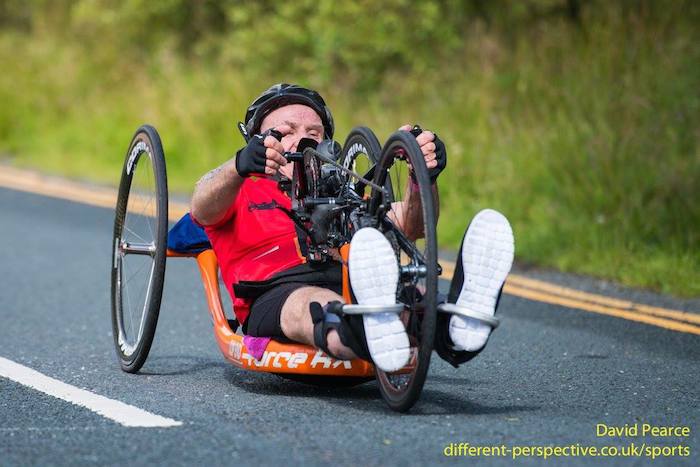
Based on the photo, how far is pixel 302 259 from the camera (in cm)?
573

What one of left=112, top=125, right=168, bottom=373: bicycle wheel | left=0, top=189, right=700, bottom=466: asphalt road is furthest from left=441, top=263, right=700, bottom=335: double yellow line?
left=112, top=125, right=168, bottom=373: bicycle wheel

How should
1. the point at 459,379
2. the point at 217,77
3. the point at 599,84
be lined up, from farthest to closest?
the point at 217,77
the point at 599,84
the point at 459,379

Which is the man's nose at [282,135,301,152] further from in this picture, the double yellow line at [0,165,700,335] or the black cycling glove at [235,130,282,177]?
the double yellow line at [0,165,700,335]

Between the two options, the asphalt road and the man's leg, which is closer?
the asphalt road

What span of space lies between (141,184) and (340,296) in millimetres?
1802

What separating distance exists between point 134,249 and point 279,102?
933mm

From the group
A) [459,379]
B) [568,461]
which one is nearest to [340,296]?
[459,379]

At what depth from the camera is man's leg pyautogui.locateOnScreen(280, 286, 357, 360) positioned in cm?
535

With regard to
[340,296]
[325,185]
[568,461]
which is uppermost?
[325,185]

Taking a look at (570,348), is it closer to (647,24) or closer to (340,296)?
(340,296)

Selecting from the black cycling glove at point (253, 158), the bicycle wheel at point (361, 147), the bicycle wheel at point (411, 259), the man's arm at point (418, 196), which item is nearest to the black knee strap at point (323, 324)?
the bicycle wheel at point (411, 259)

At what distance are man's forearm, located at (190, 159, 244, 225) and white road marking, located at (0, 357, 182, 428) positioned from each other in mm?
790

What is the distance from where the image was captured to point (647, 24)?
13.0 m

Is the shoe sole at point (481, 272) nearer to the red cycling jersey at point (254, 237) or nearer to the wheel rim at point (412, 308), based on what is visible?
the wheel rim at point (412, 308)
